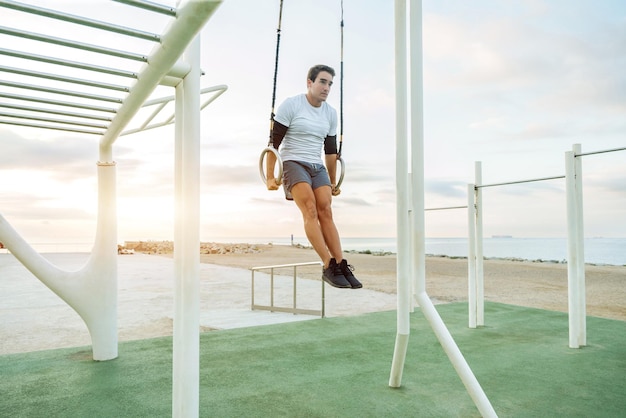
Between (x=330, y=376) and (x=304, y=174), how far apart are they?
1595 mm

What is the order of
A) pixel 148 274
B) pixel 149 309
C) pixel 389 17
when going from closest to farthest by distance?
pixel 389 17
pixel 149 309
pixel 148 274

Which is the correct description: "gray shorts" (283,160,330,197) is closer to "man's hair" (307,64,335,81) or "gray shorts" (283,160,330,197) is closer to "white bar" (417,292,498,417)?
"man's hair" (307,64,335,81)

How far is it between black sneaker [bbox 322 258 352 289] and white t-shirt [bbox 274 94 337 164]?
67 cm

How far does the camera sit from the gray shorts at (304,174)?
2.98 metres

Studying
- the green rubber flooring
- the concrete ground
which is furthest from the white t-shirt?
the concrete ground

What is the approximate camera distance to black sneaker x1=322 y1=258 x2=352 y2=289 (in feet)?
9.46

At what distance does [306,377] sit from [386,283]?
833 centimetres

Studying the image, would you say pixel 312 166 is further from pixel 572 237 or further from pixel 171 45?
pixel 572 237

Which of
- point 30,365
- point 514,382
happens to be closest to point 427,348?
point 514,382

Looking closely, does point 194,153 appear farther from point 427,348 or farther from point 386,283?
point 386,283

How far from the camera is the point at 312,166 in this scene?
306 centimetres

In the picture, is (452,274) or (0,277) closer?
(0,277)

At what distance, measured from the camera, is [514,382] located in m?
3.49

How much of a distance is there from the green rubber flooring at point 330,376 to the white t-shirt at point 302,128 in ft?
5.20
